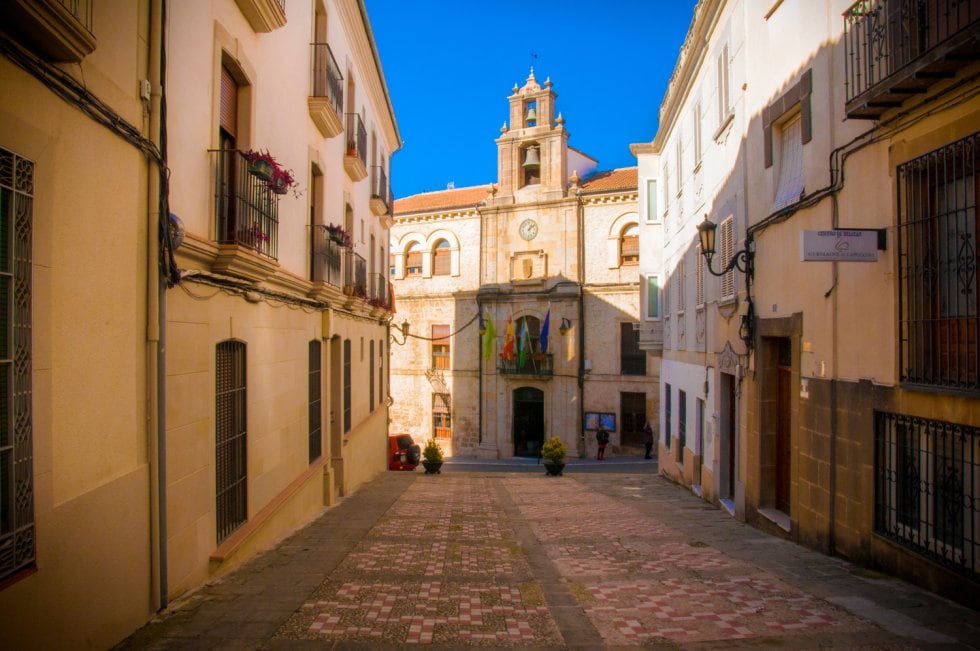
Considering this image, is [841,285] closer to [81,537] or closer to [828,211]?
[828,211]

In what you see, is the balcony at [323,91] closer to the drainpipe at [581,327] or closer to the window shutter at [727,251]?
the window shutter at [727,251]

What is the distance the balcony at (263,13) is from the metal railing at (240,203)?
1.58 m

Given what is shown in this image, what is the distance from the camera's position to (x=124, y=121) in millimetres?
4512

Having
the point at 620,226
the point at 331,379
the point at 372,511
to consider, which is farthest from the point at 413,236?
the point at 372,511

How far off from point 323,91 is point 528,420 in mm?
20997

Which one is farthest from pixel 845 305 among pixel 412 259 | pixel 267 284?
pixel 412 259

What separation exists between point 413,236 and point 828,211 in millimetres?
26148

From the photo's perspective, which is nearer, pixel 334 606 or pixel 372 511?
pixel 334 606

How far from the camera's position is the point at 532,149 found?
29922mm

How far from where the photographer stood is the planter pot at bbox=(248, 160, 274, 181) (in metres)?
6.77

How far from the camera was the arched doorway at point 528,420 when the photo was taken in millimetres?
29016

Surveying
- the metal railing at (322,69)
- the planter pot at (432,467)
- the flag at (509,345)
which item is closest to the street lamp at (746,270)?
the metal railing at (322,69)

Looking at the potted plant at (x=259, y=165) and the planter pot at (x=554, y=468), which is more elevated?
the potted plant at (x=259, y=165)

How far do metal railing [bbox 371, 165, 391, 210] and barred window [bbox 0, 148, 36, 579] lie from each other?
539 inches
